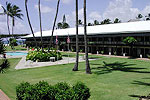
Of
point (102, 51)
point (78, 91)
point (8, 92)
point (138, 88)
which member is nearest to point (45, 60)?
point (102, 51)

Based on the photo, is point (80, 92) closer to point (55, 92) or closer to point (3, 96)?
point (55, 92)

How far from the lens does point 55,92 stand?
32.2 ft

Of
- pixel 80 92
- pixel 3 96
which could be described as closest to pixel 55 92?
pixel 80 92

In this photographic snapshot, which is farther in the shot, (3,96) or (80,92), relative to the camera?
(3,96)

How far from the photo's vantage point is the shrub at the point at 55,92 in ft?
29.8

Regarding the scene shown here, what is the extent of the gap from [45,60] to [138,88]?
21793 mm

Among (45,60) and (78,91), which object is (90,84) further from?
(45,60)

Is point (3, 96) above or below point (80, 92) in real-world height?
below

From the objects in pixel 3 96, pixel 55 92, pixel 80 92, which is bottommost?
pixel 3 96

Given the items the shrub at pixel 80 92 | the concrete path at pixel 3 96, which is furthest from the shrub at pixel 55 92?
the concrete path at pixel 3 96

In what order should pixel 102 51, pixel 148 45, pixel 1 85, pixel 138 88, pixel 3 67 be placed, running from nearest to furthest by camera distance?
pixel 3 67 < pixel 138 88 < pixel 1 85 < pixel 148 45 < pixel 102 51

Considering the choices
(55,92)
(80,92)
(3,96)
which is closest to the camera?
(80,92)

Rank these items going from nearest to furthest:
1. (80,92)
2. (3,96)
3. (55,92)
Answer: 1. (80,92)
2. (55,92)
3. (3,96)

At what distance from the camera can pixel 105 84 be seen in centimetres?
1509
